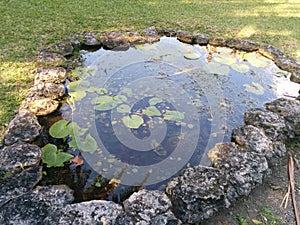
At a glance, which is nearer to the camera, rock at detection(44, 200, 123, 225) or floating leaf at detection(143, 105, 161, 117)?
rock at detection(44, 200, 123, 225)

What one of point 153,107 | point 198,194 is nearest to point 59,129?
point 153,107

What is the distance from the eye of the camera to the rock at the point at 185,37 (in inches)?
172

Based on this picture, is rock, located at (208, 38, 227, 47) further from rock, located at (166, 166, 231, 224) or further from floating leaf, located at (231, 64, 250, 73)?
rock, located at (166, 166, 231, 224)

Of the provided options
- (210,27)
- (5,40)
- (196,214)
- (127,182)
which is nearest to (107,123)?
(127,182)

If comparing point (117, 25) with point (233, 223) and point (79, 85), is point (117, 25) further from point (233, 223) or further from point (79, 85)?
point (233, 223)

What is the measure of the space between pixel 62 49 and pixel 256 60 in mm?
2562

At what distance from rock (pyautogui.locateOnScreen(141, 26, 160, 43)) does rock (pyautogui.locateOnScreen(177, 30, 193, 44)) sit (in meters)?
0.34

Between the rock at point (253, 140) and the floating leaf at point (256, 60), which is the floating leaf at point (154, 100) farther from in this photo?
the floating leaf at point (256, 60)

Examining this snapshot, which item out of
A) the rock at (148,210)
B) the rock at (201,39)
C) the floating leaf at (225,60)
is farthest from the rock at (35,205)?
the rock at (201,39)

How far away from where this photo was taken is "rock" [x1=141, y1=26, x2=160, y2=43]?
14.0 ft

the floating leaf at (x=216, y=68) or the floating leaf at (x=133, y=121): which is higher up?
the floating leaf at (x=216, y=68)

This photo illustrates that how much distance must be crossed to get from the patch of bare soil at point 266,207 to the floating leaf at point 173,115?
939 mm

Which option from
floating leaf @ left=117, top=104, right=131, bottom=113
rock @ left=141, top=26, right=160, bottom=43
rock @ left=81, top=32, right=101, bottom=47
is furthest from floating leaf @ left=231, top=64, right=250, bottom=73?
rock @ left=81, top=32, right=101, bottom=47

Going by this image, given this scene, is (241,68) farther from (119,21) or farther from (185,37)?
(119,21)
